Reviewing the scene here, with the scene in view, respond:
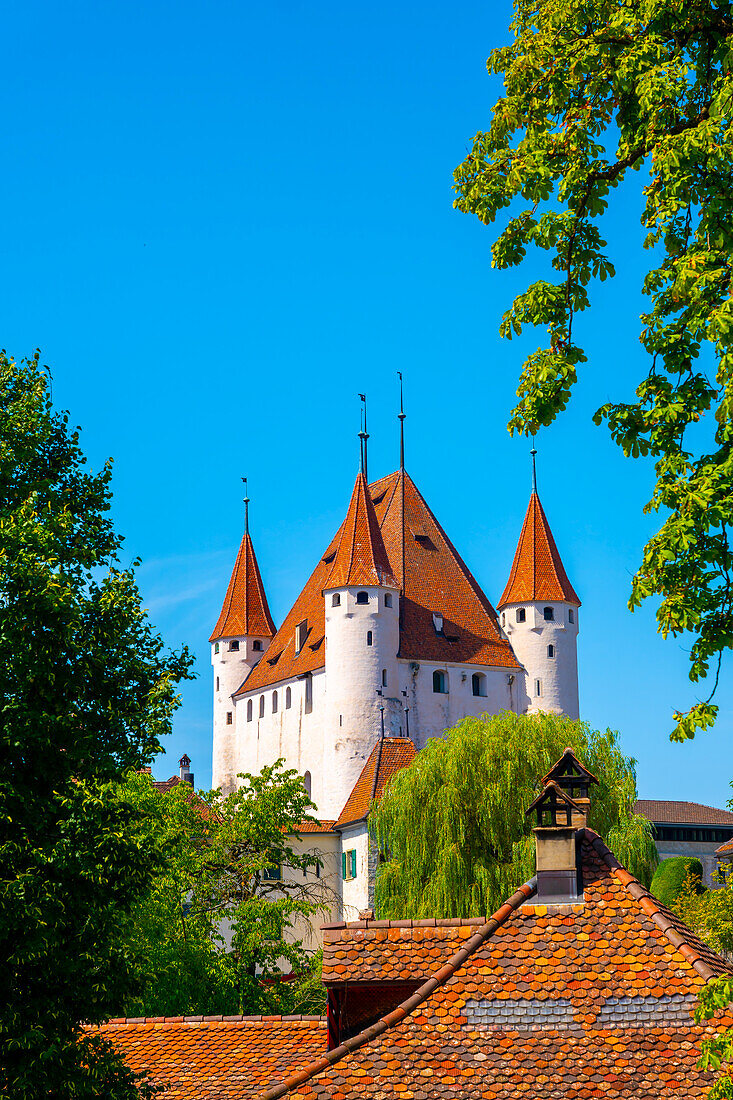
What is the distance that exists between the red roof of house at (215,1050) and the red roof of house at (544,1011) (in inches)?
86.5

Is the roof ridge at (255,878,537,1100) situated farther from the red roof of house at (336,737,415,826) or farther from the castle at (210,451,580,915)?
the castle at (210,451,580,915)

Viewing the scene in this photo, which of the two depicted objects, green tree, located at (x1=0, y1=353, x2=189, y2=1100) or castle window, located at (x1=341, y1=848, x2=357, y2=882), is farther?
castle window, located at (x1=341, y1=848, x2=357, y2=882)

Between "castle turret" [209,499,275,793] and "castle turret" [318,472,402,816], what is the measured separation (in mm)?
14949

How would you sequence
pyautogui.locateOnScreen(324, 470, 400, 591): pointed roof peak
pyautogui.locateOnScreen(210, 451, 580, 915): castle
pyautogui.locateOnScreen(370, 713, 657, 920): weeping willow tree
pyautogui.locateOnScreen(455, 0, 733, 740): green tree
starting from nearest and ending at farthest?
pyautogui.locateOnScreen(455, 0, 733, 740): green tree < pyautogui.locateOnScreen(370, 713, 657, 920): weeping willow tree < pyautogui.locateOnScreen(210, 451, 580, 915): castle < pyautogui.locateOnScreen(324, 470, 400, 591): pointed roof peak

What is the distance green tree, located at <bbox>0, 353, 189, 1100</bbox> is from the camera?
14836mm

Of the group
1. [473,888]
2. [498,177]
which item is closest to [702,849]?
[473,888]

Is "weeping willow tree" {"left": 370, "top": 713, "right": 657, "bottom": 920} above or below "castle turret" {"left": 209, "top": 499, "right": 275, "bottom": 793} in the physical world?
below

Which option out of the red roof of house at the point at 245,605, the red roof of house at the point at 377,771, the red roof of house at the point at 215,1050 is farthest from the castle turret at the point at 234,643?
the red roof of house at the point at 215,1050

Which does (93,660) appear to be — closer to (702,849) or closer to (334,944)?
(334,944)

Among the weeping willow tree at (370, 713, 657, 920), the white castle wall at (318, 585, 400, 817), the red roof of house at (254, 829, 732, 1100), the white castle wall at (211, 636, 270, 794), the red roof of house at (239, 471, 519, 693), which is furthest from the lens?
the white castle wall at (211, 636, 270, 794)

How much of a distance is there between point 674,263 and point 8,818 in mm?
9205

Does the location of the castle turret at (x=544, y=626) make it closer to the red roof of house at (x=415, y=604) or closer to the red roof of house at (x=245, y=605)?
the red roof of house at (x=415, y=604)

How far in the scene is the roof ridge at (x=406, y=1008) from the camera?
47.2 ft

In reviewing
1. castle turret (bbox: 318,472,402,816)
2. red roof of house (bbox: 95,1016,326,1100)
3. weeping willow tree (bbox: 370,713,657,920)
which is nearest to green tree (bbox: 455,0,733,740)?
red roof of house (bbox: 95,1016,326,1100)
